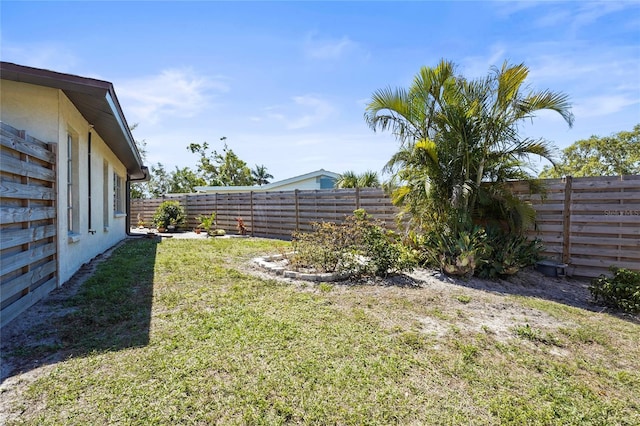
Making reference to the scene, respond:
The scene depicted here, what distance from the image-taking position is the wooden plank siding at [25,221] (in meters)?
3.15

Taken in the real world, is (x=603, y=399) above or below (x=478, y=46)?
below

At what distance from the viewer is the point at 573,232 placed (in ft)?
20.0

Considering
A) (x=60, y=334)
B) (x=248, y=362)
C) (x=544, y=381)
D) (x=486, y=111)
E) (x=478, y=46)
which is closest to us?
(x=544, y=381)

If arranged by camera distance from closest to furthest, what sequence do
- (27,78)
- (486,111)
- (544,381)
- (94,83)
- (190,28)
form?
(544,381) → (27,78) → (94,83) → (486,111) → (190,28)

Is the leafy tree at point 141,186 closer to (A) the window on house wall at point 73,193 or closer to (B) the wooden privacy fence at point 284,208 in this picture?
(B) the wooden privacy fence at point 284,208

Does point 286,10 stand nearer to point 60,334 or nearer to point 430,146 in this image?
point 430,146

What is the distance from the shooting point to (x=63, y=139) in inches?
189

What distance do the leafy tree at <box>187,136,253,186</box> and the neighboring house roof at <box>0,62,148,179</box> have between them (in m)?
28.0

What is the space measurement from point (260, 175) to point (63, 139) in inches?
1424

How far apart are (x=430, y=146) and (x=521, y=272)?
2.97 m

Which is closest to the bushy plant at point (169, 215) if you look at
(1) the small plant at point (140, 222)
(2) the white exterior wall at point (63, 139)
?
(1) the small plant at point (140, 222)

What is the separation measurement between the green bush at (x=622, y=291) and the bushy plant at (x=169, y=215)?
14672 mm

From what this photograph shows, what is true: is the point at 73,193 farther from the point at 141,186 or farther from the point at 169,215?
the point at 141,186

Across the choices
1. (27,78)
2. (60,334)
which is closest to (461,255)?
(60,334)
